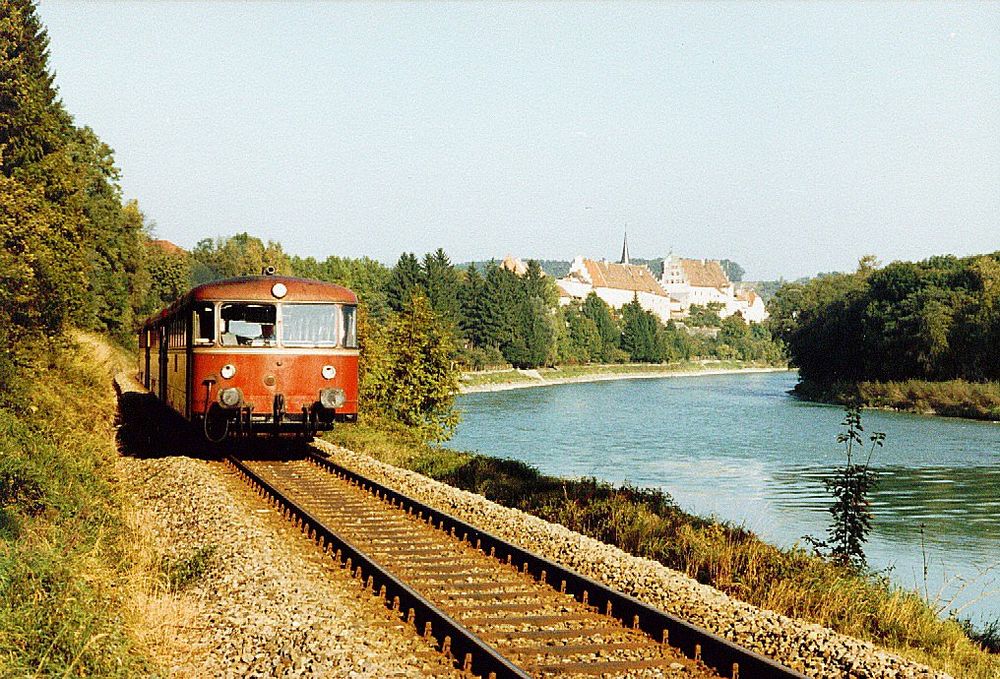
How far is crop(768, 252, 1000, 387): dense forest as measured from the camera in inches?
2514

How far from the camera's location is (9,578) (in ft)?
23.6

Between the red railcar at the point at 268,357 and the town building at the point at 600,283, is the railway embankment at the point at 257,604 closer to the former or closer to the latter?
the red railcar at the point at 268,357

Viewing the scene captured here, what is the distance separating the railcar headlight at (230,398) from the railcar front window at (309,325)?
1176mm

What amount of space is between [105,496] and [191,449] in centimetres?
656

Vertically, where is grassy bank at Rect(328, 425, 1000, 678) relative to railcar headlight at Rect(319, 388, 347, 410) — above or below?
below

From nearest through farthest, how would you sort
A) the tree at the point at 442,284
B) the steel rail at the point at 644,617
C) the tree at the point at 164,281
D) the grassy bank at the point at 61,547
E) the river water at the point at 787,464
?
1. the grassy bank at the point at 61,547
2. the steel rail at the point at 644,617
3. the river water at the point at 787,464
4. the tree at the point at 164,281
5. the tree at the point at 442,284

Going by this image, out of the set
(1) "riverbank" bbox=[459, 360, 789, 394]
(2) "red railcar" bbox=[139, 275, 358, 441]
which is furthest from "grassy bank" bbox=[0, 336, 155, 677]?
(1) "riverbank" bbox=[459, 360, 789, 394]

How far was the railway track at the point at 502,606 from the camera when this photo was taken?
266 inches

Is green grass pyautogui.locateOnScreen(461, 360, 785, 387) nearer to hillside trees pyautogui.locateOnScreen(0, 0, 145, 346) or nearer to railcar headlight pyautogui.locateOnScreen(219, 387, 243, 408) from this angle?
hillside trees pyautogui.locateOnScreen(0, 0, 145, 346)

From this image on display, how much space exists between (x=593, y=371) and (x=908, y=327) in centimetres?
4798

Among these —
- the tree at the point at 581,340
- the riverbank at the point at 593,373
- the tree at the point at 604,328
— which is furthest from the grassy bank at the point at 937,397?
the tree at the point at 604,328

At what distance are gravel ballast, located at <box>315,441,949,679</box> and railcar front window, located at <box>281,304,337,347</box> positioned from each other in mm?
4774

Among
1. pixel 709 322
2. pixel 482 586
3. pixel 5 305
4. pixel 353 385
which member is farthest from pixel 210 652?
pixel 709 322

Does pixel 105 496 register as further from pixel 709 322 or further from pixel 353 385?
pixel 709 322
